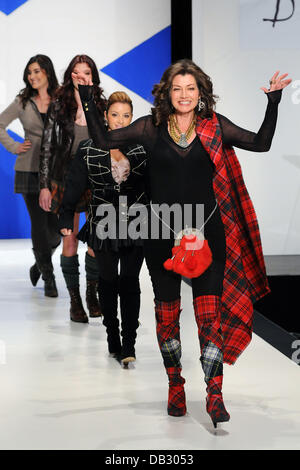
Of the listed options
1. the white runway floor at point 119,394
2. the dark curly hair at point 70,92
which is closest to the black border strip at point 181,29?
the dark curly hair at point 70,92

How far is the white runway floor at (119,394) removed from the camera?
3.03 metres

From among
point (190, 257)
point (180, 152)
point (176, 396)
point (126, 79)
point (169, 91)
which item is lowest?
point (176, 396)

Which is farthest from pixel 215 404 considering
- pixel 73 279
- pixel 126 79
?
pixel 126 79

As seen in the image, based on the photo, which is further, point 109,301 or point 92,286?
point 92,286

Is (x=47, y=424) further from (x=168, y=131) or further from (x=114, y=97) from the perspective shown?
(x=114, y=97)

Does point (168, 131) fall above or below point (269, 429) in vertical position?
above

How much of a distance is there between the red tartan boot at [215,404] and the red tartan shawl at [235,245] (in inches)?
12.4

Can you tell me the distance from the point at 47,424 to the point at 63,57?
6020mm

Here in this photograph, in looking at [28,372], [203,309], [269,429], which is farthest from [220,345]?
[28,372]

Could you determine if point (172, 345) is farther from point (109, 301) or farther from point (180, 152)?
point (109, 301)

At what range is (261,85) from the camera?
6492 mm

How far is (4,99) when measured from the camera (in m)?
8.64

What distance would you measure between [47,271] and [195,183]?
2.79 m

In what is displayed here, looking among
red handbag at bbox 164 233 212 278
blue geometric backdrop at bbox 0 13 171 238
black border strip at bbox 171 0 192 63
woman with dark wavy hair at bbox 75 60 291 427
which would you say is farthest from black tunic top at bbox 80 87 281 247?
blue geometric backdrop at bbox 0 13 171 238
